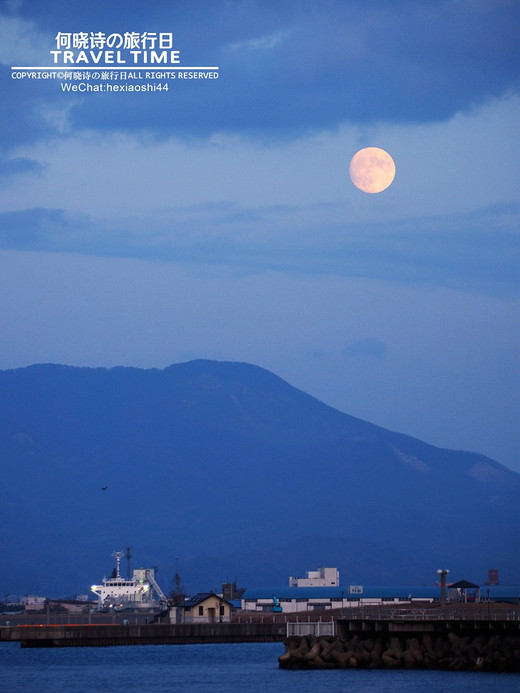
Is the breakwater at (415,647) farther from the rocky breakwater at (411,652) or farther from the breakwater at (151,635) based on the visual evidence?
the breakwater at (151,635)

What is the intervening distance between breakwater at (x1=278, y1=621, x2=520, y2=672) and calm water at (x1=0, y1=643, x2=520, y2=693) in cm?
134

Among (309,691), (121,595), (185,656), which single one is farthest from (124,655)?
(121,595)

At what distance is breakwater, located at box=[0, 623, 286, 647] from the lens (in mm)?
86562

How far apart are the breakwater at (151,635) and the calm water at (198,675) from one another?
4.68 metres

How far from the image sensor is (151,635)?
290ft

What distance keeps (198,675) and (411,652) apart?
11.0m

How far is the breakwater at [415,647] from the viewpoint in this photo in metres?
57.9

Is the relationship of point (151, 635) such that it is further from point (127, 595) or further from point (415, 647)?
point (127, 595)

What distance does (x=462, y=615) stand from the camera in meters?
63.4

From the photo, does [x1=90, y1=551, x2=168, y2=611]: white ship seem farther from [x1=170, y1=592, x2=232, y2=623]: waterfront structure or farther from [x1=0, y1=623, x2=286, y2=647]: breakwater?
[x1=0, y1=623, x2=286, y2=647]: breakwater

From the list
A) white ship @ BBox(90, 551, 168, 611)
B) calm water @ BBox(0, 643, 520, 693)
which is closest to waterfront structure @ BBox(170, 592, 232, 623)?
calm water @ BBox(0, 643, 520, 693)

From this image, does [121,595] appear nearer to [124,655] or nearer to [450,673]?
[124,655]

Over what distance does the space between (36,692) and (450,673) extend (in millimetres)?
19214

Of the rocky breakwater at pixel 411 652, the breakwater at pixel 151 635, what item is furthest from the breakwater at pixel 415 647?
the breakwater at pixel 151 635
